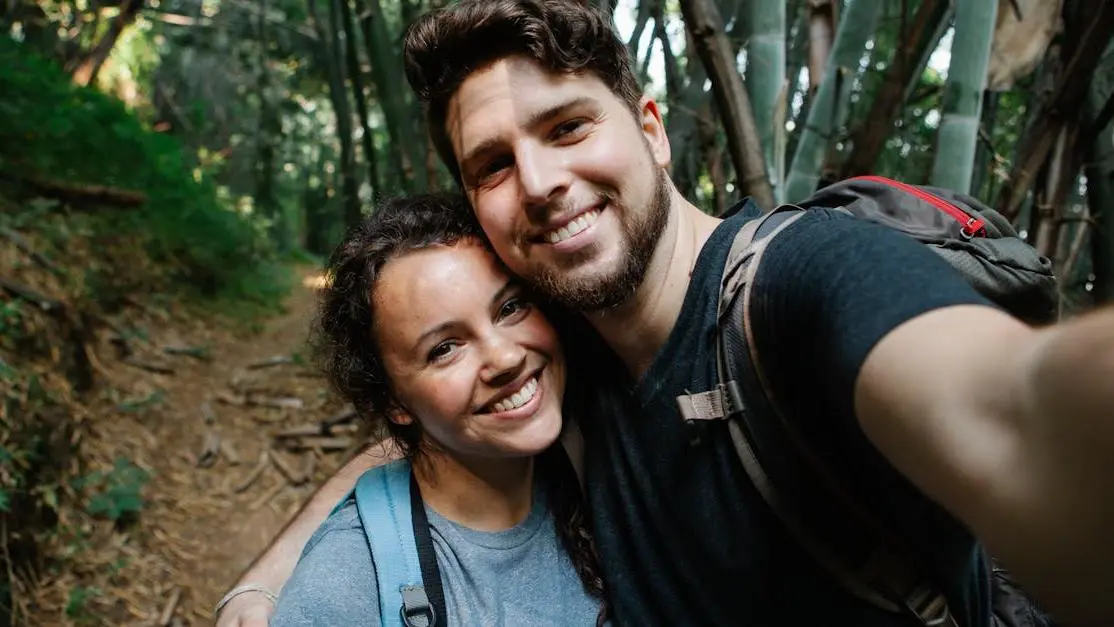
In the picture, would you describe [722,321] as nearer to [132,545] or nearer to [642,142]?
[642,142]

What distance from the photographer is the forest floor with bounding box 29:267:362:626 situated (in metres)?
3.42

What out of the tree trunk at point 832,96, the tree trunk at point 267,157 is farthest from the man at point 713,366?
the tree trunk at point 267,157

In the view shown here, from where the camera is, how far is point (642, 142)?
4.73ft

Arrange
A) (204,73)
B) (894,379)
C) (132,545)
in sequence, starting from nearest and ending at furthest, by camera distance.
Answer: (894,379) < (132,545) < (204,73)

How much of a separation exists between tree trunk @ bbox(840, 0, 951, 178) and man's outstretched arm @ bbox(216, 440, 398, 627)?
Answer: 4.79ft

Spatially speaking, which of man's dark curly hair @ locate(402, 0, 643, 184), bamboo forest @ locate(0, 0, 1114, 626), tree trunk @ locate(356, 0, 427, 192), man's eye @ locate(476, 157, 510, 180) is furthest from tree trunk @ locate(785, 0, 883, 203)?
tree trunk @ locate(356, 0, 427, 192)

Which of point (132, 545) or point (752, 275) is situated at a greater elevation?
point (752, 275)

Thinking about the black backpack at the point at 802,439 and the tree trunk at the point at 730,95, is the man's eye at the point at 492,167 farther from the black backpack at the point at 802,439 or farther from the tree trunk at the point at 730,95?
the tree trunk at the point at 730,95

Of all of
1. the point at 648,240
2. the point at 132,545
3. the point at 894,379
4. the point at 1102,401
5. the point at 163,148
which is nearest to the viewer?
the point at 1102,401

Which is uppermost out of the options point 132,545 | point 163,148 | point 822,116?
point 163,148

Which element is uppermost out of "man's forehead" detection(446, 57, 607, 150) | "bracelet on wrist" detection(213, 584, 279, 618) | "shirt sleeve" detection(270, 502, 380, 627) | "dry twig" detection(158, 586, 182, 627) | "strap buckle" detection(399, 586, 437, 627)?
"man's forehead" detection(446, 57, 607, 150)

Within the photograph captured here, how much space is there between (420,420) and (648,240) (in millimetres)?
625

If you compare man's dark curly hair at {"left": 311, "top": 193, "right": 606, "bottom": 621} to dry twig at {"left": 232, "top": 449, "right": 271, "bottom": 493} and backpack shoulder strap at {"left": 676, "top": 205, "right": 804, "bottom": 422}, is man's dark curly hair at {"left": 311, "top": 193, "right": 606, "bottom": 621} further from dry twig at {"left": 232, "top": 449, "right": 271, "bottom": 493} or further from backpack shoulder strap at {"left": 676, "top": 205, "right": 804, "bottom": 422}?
dry twig at {"left": 232, "top": 449, "right": 271, "bottom": 493}

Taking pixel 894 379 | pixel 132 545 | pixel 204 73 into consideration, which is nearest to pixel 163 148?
pixel 132 545
